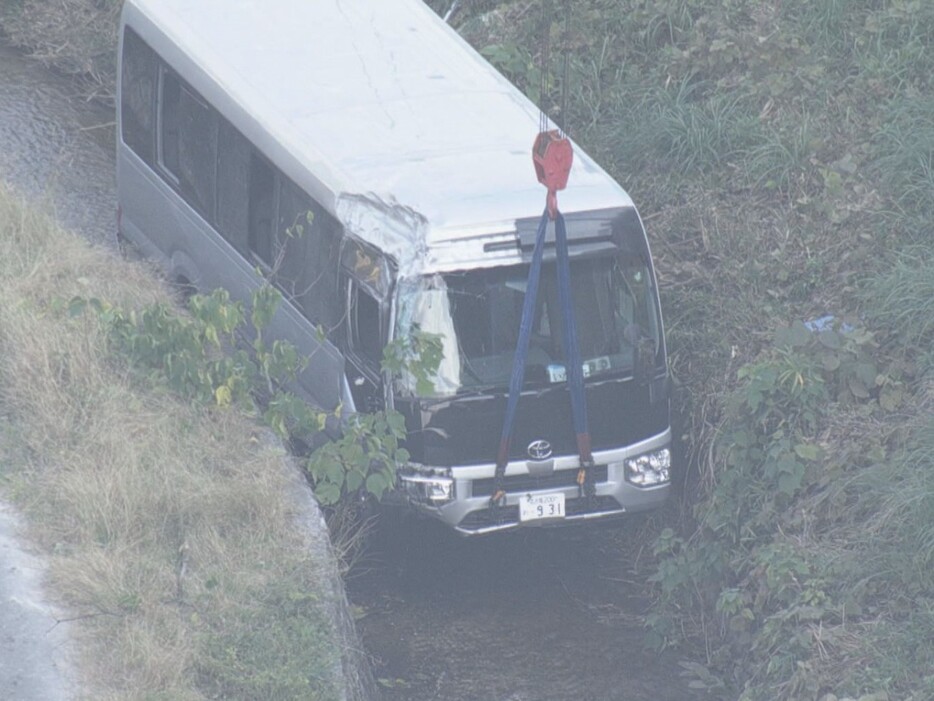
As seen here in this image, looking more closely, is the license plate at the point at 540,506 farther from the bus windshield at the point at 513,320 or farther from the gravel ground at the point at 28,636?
the gravel ground at the point at 28,636

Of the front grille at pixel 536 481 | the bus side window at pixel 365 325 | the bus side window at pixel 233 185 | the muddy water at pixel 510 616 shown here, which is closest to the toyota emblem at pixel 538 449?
the front grille at pixel 536 481

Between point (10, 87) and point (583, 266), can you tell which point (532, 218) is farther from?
point (10, 87)

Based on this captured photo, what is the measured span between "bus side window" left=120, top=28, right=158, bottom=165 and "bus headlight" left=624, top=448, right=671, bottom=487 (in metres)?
4.45

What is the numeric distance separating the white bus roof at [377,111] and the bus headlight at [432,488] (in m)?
1.18

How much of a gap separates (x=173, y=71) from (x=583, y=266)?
11.9ft

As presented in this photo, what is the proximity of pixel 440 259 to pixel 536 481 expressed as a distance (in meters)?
1.36

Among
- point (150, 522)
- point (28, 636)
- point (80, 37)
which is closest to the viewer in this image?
point (28, 636)

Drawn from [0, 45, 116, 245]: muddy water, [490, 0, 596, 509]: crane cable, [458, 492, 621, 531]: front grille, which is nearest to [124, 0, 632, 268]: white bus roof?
[490, 0, 596, 509]: crane cable

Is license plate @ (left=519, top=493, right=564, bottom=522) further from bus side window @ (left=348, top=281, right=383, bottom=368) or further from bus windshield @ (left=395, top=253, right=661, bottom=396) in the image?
bus side window @ (left=348, top=281, right=383, bottom=368)

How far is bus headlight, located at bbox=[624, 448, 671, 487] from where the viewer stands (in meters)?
8.37

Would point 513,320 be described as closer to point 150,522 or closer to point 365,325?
point 365,325

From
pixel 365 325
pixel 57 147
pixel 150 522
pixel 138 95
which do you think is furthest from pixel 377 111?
pixel 57 147

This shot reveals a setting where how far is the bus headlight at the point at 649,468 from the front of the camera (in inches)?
329

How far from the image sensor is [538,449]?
816 centimetres
